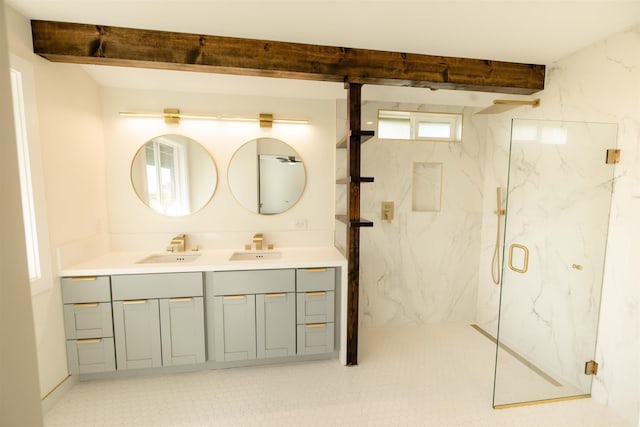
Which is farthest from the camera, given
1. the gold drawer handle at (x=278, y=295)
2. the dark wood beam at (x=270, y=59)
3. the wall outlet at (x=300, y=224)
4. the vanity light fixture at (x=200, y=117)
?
the wall outlet at (x=300, y=224)

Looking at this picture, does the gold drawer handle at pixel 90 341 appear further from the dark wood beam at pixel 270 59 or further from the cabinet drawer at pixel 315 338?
the dark wood beam at pixel 270 59

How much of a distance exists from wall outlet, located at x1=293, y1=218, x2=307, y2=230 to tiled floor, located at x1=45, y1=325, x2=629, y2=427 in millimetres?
1216

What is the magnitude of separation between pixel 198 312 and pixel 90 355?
0.80 meters

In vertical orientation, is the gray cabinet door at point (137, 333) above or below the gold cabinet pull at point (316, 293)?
below

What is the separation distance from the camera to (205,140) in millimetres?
2654

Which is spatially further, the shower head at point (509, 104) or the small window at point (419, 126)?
the small window at point (419, 126)

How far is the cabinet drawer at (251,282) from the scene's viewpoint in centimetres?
219

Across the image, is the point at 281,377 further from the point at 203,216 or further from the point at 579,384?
the point at 579,384

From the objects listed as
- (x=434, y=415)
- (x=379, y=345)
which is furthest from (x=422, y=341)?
(x=434, y=415)

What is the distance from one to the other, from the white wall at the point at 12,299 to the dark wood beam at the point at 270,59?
1766 mm

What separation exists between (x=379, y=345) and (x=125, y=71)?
3137 millimetres

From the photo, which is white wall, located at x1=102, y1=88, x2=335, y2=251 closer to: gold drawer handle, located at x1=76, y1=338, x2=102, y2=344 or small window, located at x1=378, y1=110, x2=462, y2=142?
small window, located at x1=378, y1=110, x2=462, y2=142

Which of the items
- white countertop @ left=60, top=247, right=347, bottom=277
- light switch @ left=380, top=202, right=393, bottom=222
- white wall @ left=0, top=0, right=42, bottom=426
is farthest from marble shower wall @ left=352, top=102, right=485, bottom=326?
white wall @ left=0, top=0, right=42, bottom=426

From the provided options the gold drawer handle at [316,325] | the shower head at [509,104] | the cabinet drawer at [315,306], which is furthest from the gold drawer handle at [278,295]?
the shower head at [509,104]
